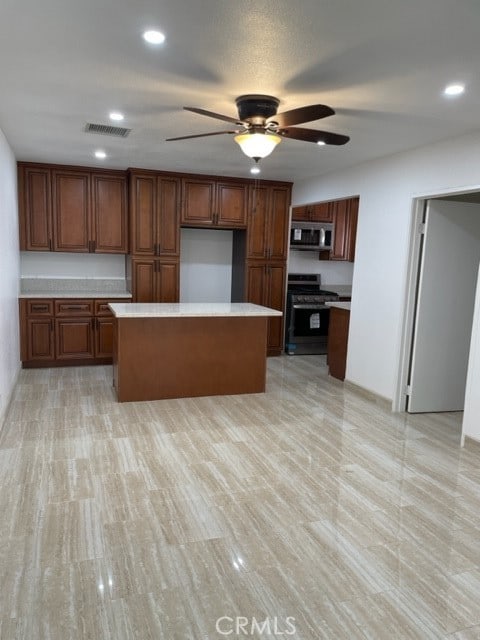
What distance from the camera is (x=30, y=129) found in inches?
155

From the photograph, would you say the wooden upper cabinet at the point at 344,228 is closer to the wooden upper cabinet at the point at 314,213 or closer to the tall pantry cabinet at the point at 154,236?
the wooden upper cabinet at the point at 314,213

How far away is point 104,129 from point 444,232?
10.4ft

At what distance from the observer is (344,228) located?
23.5ft

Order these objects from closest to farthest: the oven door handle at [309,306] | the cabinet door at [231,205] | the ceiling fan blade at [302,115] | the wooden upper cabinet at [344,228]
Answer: the ceiling fan blade at [302,115]
the cabinet door at [231,205]
the oven door handle at [309,306]
the wooden upper cabinet at [344,228]

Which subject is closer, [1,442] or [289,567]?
[289,567]

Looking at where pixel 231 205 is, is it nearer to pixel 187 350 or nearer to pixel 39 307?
pixel 187 350

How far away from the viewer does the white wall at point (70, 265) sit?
237 inches

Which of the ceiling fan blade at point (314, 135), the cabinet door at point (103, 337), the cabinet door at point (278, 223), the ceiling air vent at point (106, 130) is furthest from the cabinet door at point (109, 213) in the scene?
the ceiling fan blade at point (314, 135)

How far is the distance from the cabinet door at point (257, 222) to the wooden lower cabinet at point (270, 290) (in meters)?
0.19

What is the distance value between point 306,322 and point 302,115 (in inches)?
173

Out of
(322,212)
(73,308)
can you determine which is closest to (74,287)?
(73,308)

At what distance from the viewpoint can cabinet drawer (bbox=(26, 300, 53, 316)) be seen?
5465 mm

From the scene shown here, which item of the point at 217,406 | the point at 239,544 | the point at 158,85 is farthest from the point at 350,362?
the point at 158,85

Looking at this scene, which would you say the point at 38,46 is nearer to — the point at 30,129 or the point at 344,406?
the point at 30,129
